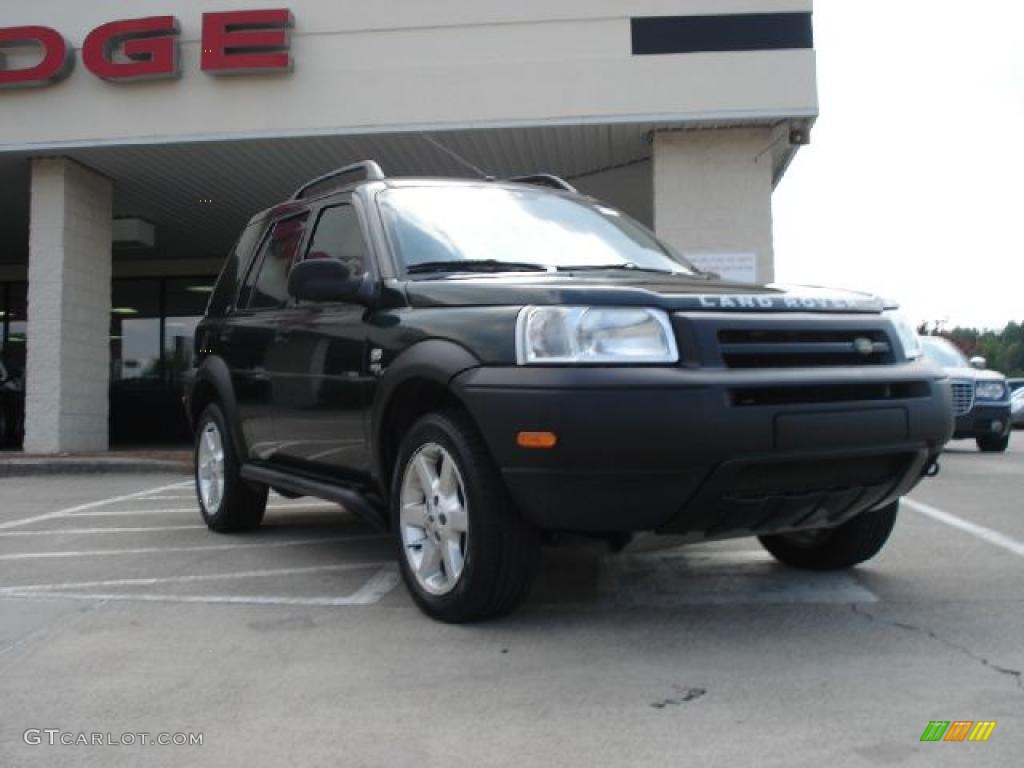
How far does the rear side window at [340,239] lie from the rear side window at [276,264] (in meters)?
0.22

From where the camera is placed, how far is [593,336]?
3.30m

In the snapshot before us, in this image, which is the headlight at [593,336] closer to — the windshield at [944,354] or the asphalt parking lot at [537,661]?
the asphalt parking lot at [537,661]

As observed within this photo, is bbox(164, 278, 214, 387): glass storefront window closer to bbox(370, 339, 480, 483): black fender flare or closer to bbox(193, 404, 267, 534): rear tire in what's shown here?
bbox(193, 404, 267, 534): rear tire

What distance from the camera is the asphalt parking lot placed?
259cm

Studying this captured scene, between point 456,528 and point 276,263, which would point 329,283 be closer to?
point 456,528

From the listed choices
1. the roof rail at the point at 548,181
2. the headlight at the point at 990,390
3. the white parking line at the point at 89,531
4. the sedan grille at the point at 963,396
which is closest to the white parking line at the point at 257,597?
the white parking line at the point at 89,531

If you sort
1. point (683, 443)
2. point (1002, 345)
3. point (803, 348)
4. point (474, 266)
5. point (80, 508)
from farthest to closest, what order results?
point (1002, 345), point (80, 508), point (474, 266), point (803, 348), point (683, 443)

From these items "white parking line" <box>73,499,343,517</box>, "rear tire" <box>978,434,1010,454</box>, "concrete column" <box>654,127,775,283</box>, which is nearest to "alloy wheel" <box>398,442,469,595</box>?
"white parking line" <box>73,499,343,517</box>

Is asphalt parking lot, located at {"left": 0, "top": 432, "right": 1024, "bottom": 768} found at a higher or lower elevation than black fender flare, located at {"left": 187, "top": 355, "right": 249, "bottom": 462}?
lower

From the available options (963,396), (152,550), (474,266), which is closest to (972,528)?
(474,266)

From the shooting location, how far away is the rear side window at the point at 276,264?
530cm

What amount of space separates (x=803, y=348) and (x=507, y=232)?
151 cm

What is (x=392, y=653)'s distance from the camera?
3412 millimetres

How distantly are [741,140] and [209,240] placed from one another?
34.9ft
